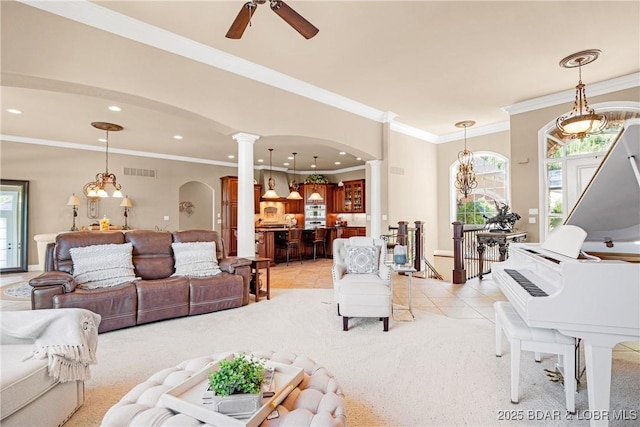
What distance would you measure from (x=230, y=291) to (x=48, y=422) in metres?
2.39

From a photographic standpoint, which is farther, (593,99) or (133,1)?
(593,99)

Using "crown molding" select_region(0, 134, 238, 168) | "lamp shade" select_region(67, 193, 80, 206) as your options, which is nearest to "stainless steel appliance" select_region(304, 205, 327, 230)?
"crown molding" select_region(0, 134, 238, 168)

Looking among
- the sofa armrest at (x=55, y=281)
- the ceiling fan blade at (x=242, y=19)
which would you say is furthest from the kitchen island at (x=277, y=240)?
the ceiling fan blade at (x=242, y=19)

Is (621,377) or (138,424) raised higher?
(138,424)

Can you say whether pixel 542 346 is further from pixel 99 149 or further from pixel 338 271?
pixel 99 149

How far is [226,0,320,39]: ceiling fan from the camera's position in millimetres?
2229

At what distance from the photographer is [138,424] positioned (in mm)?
1159

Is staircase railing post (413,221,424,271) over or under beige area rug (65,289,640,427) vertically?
over

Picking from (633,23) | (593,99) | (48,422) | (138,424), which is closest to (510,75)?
(633,23)

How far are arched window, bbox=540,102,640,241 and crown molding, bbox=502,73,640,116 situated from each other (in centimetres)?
26

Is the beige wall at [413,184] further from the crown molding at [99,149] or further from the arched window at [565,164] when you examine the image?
the crown molding at [99,149]

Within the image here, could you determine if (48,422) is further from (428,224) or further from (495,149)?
(495,149)

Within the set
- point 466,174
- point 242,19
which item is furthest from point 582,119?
point 242,19

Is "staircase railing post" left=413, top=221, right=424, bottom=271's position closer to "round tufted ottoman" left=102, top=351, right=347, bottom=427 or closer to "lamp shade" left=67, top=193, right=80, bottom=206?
"round tufted ottoman" left=102, top=351, right=347, bottom=427
